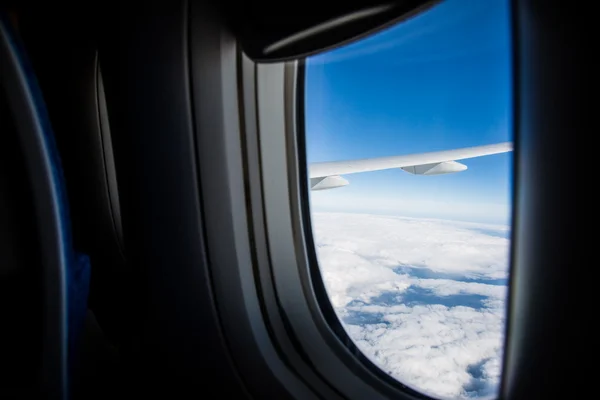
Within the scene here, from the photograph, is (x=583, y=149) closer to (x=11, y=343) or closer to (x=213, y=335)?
(x=213, y=335)

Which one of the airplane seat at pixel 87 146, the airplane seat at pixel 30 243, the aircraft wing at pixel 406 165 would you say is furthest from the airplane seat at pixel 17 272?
the aircraft wing at pixel 406 165

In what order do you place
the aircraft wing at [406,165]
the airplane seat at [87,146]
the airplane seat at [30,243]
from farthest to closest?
the aircraft wing at [406,165] < the airplane seat at [87,146] < the airplane seat at [30,243]

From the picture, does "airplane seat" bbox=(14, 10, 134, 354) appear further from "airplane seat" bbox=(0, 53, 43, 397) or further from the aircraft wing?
the aircraft wing

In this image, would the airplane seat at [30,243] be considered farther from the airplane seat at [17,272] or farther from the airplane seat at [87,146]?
the airplane seat at [87,146]

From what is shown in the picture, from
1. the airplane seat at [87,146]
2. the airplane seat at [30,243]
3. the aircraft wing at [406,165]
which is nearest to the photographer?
the airplane seat at [30,243]

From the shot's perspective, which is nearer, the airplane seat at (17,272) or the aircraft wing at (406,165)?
the airplane seat at (17,272)

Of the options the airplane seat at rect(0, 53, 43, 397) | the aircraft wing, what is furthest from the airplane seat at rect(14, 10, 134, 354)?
the aircraft wing

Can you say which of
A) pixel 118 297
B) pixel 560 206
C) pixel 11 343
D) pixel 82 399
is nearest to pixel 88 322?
pixel 118 297
